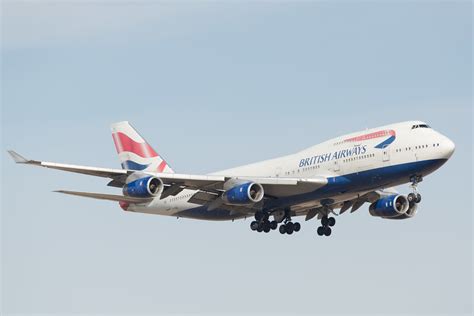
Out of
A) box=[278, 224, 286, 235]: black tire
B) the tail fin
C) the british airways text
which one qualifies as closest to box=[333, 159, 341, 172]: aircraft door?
the british airways text

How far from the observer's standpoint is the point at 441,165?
5928 cm

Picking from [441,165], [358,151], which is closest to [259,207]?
[358,151]

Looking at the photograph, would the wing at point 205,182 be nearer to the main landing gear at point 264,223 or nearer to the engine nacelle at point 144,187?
the engine nacelle at point 144,187

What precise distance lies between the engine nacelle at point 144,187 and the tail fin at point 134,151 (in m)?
12.2

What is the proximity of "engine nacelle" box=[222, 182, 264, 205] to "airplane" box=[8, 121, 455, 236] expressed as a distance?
0.06 m

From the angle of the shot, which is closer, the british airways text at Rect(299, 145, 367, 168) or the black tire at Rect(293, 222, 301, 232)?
the british airways text at Rect(299, 145, 367, 168)

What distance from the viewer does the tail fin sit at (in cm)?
7250

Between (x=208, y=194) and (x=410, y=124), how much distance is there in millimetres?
13072

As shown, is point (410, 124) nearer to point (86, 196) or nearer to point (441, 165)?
point (441, 165)

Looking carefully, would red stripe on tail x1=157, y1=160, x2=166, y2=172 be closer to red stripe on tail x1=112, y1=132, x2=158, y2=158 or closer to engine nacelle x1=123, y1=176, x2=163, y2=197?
red stripe on tail x1=112, y1=132, x2=158, y2=158

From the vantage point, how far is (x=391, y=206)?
216 feet

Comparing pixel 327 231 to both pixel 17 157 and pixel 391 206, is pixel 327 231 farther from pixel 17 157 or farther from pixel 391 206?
pixel 17 157

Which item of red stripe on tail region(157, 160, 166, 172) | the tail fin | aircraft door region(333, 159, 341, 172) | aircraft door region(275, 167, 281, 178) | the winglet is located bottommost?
the winglet

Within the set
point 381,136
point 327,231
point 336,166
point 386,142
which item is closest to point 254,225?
point 327,231
